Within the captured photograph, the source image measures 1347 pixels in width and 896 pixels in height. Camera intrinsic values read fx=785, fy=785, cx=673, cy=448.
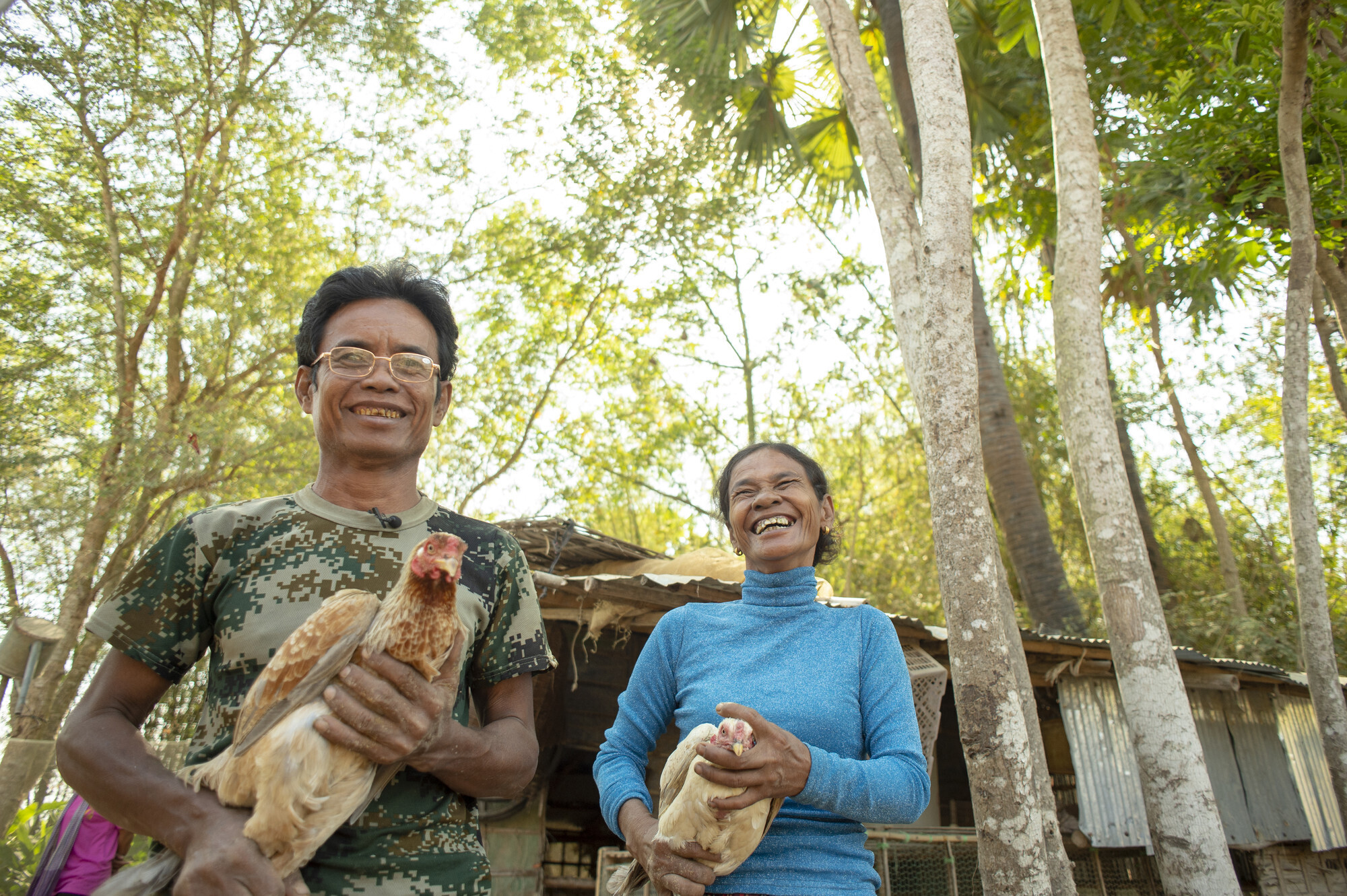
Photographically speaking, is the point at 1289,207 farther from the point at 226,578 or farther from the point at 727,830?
the point at 226,578

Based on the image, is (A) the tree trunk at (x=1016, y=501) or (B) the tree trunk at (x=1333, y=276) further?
→ (A) the tree trunk at (x=1016, y=501)

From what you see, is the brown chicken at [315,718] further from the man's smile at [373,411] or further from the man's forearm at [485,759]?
the man's smile at [373,411]

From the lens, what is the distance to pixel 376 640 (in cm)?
141

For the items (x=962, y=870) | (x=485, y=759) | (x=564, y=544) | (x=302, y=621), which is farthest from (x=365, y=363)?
(x=962, y=870)

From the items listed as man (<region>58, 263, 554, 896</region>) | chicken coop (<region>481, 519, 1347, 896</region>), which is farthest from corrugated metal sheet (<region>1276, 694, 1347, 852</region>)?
man (<region>58, 263, 554, 896</region>)

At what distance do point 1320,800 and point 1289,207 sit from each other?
700 cm

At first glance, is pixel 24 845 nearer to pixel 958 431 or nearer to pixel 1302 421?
pixel 958 431

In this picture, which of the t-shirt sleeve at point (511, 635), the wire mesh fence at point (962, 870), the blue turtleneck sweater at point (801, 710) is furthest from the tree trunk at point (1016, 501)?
the t-shirt sleeve at point (511, 635)

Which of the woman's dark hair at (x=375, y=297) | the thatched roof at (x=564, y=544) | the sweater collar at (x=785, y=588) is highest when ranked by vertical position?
the thatched roof at (x=564, y=544)

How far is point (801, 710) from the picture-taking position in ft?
6.10

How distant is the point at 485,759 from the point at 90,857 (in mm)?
3714

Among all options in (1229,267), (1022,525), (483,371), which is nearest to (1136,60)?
(1229,267)

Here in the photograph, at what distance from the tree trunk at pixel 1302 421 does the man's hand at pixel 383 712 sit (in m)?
6.65

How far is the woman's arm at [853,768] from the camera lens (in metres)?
1.59
